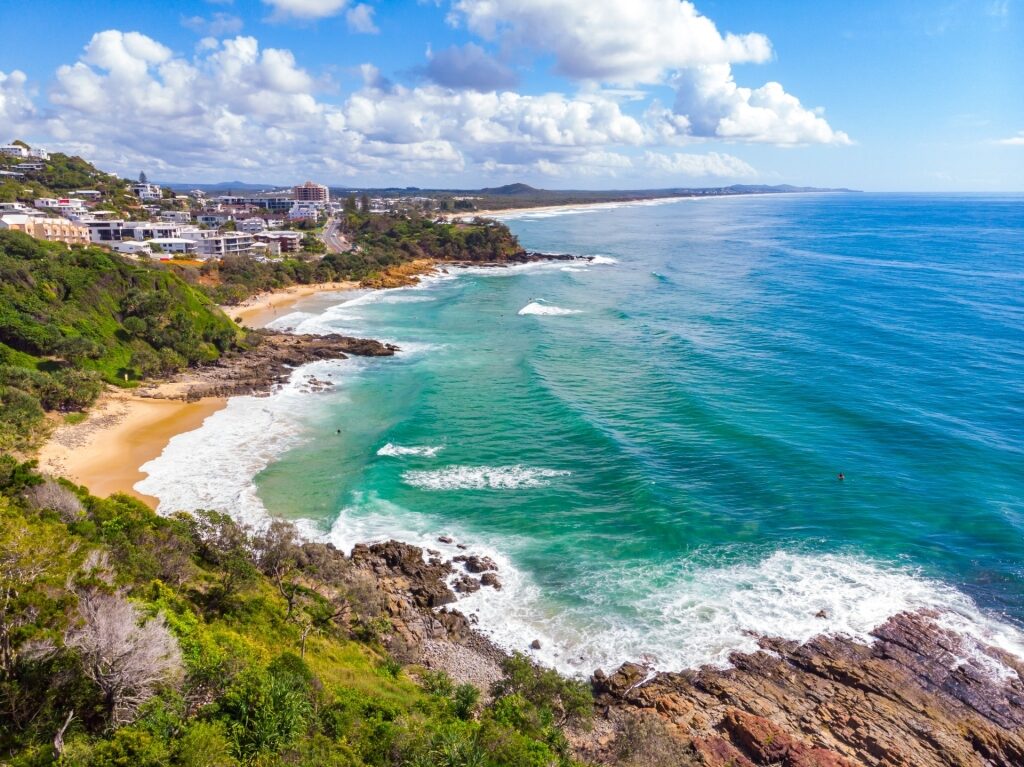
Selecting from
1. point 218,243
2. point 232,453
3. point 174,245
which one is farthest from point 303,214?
point 232,453

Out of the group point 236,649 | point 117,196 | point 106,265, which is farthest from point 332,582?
point 117,196

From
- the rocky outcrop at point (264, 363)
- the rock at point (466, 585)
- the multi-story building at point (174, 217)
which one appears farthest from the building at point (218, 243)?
the rock at point (466, 585)

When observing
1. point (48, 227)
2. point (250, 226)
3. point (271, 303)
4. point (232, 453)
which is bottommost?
point (232, 453)

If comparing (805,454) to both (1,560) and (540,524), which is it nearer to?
(540,524)

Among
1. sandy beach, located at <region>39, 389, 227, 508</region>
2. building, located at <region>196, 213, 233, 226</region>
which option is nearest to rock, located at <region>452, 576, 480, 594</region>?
sandy beach, located at <region>39, 389, 227, 508</region>

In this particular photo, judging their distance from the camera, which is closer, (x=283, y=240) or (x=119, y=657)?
(x=119, y=657)

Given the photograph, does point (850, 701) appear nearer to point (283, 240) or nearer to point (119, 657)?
point (119, 657)
